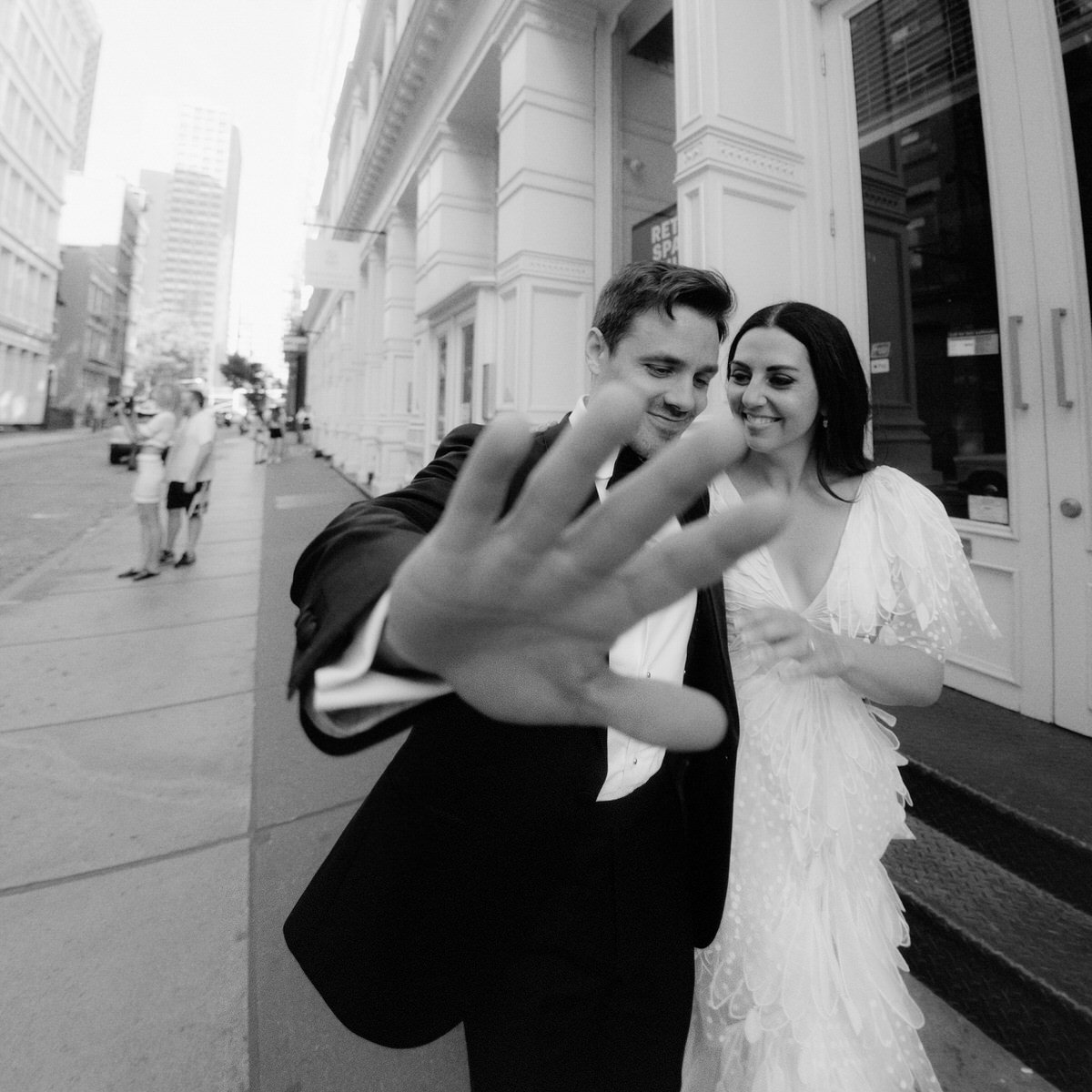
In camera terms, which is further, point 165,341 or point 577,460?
point 165,341

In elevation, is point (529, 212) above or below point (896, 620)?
above

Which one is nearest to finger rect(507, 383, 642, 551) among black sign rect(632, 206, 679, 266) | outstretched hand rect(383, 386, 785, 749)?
outstretched hand rect(383, 386, 785, 749)

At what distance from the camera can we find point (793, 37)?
4.04 m

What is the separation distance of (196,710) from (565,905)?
303cm

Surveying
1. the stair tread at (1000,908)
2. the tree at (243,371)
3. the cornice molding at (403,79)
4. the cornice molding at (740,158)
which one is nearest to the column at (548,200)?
the cornice molding at (740,158)

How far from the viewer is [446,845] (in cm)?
116

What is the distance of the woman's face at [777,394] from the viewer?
1.51 metres

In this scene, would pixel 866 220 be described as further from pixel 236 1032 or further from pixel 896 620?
pixel 236 1032

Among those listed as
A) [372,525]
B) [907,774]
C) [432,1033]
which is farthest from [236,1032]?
[907,774]

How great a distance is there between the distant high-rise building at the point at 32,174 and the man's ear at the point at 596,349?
4823 centimetres

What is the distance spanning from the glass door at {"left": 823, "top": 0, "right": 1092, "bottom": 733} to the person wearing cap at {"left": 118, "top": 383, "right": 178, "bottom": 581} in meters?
5.95

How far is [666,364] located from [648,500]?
0.91 metres

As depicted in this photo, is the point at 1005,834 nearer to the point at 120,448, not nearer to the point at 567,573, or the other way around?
the point at 567,573

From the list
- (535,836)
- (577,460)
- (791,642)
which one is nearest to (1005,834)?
(791,642)
